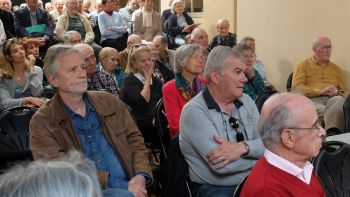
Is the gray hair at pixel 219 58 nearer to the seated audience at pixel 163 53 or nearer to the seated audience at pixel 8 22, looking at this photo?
the seated audience at pixel 163 53

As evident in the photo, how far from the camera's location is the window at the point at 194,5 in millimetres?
8635

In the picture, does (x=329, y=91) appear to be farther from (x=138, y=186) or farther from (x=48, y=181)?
(x=48, y=181)

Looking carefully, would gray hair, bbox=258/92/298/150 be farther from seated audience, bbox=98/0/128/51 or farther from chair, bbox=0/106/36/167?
seated audience, bbox=98/0/128/51

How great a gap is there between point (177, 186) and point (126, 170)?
0.27 metres

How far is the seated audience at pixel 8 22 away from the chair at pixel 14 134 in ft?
12.8

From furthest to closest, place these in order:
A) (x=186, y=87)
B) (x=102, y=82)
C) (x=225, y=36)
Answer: (x=225, y=36) < (x=102, y=82) < (x=186, y=87)

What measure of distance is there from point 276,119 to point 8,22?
18.7 ft

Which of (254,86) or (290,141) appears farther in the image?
(254,86)

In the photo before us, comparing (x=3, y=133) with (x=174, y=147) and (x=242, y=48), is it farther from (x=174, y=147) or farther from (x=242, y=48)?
(x=242, y=48)

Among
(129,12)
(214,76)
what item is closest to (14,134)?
(214,76)

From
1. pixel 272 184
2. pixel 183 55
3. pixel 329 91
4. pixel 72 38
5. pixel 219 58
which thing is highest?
pixel 219 58

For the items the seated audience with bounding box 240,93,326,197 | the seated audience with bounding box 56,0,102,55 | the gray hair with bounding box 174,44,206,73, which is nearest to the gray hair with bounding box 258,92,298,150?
the seated audience with bounding box 240,93,326,197

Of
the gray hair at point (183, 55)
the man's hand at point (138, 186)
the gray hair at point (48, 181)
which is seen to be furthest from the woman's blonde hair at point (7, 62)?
the gray hair at point (48, 181)

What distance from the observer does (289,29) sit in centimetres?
573
